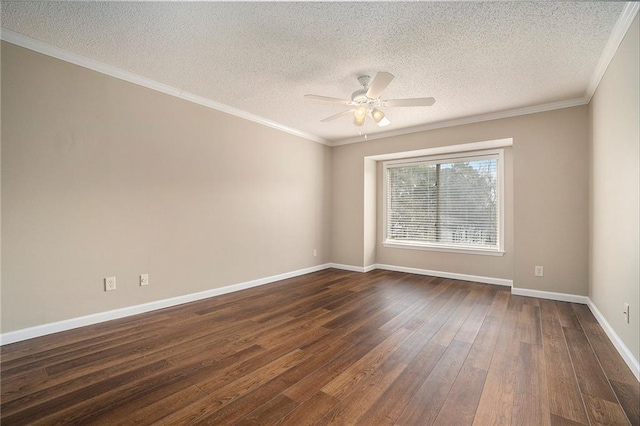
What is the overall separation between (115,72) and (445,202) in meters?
5.00

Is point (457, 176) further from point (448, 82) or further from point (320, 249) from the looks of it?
point (320, 249)

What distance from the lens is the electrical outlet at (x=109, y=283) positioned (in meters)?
2.92

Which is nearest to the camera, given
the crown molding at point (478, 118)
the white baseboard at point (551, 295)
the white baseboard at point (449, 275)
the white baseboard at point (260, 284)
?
the white baseboard at point (260, 284)

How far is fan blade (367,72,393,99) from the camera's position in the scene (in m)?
2.41

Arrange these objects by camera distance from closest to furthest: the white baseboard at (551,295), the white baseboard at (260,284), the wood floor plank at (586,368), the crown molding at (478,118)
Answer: the wood floor plank at (586,368)
the white baseboard at (260,284)
the white baseboard at (551,295)
the crown molding at (478,118)

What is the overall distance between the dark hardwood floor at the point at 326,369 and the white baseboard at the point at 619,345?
5 cm

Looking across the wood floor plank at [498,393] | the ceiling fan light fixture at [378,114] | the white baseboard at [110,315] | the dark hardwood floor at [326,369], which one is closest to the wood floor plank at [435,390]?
the dark hardwood floor at [326,369]

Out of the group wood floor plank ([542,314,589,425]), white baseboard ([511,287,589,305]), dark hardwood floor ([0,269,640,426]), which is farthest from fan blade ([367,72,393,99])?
white baseboard ([511,287,589,305])

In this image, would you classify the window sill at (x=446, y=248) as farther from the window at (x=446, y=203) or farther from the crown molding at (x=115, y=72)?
the crown molding at (x=115, y=72)

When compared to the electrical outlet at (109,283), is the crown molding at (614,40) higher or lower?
higher

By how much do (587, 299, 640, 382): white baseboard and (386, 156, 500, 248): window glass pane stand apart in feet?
6.02

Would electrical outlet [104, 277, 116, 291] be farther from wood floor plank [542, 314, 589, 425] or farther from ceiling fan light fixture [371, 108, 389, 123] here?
wood floor plank [542, 314, 589, 425]

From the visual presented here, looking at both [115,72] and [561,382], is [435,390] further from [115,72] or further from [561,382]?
[115,72]

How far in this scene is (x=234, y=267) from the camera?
4.12m
